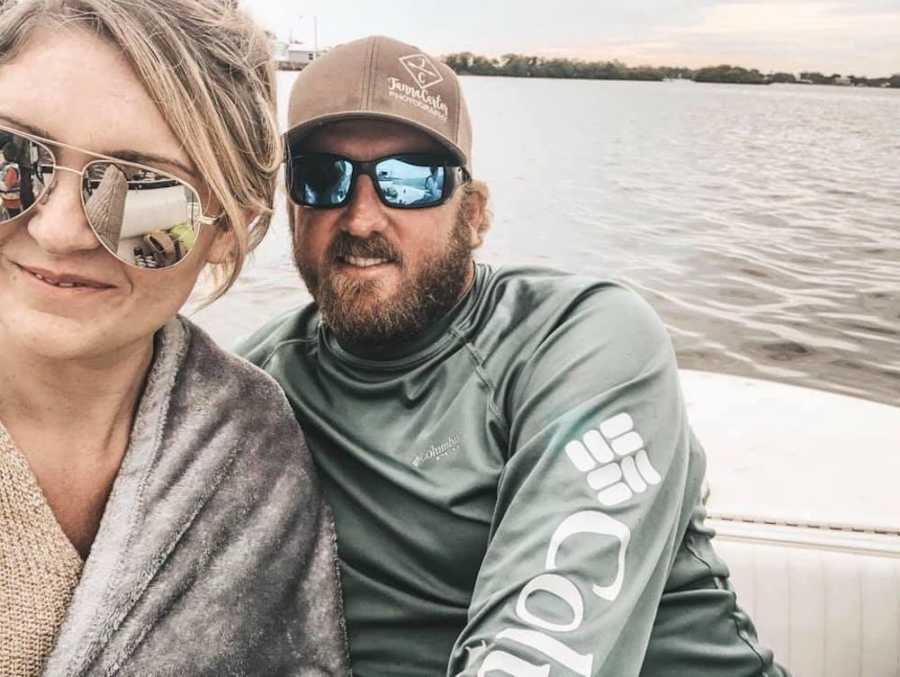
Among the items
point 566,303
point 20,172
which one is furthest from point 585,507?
point 20,172

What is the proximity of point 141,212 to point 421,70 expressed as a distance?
101 cm

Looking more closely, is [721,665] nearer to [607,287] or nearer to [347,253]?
[607,287]

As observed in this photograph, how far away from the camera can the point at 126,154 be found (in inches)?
46.4

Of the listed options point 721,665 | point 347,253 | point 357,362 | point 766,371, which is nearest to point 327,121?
point 347,253

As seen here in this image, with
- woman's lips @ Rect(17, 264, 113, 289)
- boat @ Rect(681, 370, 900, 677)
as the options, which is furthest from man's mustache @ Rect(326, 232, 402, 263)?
boat @ Rect(681, 370, 900, 677)

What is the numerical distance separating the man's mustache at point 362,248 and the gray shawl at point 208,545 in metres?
0.39

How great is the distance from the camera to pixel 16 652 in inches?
48.3

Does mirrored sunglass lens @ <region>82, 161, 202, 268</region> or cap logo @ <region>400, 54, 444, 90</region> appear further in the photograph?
cap logo @ <region>400, 54, 444, 90</region>

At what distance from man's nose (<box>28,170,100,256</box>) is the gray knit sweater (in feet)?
1.27

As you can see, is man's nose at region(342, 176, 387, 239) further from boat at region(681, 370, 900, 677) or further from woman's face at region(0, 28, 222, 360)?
boat at region(681, 370, 900, 677)

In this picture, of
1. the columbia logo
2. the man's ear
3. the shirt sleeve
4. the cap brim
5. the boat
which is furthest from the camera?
the boat

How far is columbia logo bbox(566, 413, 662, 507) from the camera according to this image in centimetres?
147

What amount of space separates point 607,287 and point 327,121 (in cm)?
73

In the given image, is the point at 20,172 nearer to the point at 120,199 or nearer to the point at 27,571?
the point at 120,199
